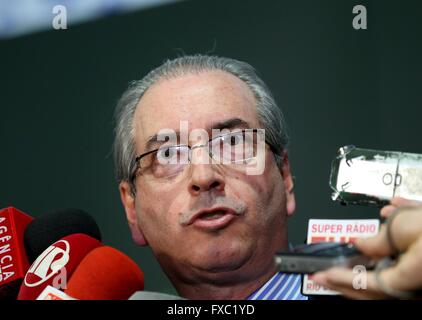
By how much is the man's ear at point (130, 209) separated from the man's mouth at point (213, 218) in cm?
28

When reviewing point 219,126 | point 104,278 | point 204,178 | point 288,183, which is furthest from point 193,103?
point 104,278

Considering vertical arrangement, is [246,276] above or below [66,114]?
below

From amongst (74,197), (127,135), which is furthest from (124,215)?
(127,135)

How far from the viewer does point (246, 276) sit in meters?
1.48

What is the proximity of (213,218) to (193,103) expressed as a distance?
0.90ft

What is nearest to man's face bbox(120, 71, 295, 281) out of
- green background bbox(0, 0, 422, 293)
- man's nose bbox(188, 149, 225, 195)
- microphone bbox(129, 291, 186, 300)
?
man's nose bbox(188, 149, 225, 195)

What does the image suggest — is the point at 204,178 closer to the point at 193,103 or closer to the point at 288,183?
the point at 193,103

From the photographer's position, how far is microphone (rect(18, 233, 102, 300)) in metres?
1.26

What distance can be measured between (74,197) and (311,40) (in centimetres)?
74

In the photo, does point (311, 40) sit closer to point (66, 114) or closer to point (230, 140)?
point (230, 140)

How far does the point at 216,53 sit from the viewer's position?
180 centimetres

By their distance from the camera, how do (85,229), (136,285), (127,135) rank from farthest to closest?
(127,135), (85,229), (136,285)

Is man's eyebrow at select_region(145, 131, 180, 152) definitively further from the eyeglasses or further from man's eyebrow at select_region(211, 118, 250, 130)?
man's eyebrow at select_region(211, 118, 250, 130)

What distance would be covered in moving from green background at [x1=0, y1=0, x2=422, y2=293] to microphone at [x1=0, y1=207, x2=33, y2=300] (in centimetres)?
34
